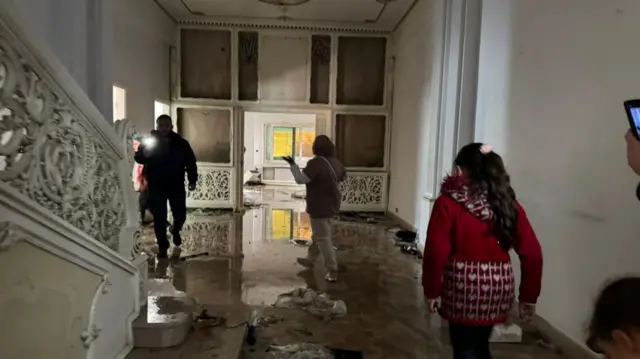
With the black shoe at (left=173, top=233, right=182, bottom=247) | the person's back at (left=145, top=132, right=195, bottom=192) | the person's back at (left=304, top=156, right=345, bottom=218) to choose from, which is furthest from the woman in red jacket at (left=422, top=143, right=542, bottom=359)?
the black shoe at (left=173, top=233, right=182, bottom=247)

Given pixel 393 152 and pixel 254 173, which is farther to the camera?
pixel 254 173

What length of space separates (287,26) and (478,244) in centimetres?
698

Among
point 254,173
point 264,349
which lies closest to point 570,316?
point 264,349

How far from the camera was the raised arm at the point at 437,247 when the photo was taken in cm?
180

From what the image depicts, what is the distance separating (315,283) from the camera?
4.02 m

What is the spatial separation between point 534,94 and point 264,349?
2.44 meters

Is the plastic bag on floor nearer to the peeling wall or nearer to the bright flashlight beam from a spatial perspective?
the peeling wall

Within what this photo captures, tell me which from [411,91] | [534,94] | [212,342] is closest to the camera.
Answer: [212,342]

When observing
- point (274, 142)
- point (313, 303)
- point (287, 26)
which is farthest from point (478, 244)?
point (274, 142)

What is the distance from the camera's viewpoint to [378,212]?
27.2 ft

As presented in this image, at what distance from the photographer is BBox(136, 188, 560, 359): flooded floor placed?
289 centimetres

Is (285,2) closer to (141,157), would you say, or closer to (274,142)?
(141,157)

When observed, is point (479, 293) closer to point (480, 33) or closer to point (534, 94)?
point (534, 94)

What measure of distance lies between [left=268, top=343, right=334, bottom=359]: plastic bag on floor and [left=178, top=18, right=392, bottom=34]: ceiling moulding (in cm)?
643
